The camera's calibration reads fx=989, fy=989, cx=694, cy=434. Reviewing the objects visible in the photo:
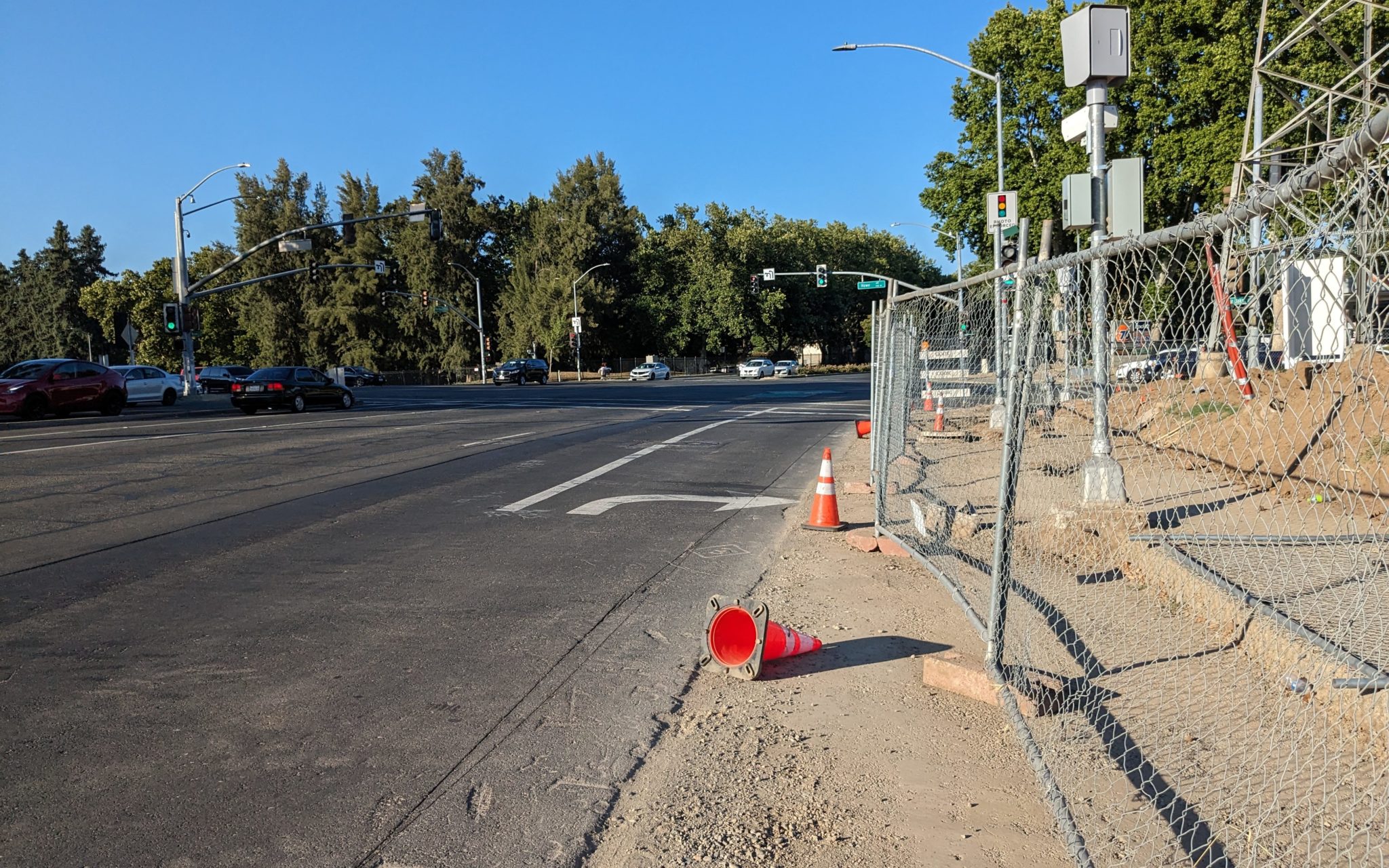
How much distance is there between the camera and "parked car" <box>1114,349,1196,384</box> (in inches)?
167

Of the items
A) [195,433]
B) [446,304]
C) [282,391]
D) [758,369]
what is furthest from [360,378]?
[195,433]

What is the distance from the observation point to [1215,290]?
3436 mm

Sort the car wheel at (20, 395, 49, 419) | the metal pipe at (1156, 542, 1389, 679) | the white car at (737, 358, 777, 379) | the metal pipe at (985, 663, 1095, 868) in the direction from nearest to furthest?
the metal pipe at (985, 663, 1095, 868), the metal pipe at (1156, 542, 1389, 679), the car wheel at (20, 395, 49, 419), the white car at (737, 358, 777, 379)

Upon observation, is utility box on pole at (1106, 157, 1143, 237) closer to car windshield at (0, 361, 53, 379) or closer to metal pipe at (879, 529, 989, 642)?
metal pipe at (879, 529, 989, 642)

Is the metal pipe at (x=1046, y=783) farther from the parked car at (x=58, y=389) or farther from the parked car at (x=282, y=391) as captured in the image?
the parked car at (x=58, y=389)

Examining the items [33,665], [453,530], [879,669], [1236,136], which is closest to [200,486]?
[453,530]

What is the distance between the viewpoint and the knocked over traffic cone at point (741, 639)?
4828mm

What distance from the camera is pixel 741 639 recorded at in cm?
497

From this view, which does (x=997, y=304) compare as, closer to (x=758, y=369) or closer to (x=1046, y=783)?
(x=1046, y=783)

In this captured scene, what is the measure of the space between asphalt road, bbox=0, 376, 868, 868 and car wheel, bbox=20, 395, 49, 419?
1597 centimetres

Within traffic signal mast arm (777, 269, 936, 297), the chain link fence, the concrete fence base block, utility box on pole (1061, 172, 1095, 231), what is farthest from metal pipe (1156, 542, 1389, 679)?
utility box on pole (1061, 172, 1095, 231)

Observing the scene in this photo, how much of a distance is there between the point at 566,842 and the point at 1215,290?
290cm

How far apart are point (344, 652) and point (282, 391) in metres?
26.1

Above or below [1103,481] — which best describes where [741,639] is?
below
